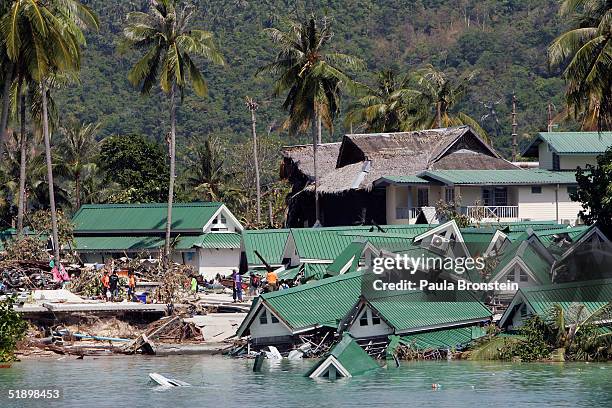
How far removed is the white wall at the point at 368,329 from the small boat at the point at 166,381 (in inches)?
279

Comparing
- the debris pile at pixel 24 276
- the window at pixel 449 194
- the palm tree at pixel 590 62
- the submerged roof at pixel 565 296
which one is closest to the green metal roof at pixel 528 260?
the submerged roof at pixel 565 296

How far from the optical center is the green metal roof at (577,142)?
68500mm

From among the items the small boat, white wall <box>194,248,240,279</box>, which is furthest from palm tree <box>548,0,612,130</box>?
white wall <box>194,248,240,279</box>

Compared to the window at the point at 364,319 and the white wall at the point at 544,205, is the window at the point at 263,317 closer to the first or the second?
the window at the point at 364,319

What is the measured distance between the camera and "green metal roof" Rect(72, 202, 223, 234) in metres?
71.2

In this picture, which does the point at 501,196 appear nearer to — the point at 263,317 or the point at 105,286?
the point at 105,286

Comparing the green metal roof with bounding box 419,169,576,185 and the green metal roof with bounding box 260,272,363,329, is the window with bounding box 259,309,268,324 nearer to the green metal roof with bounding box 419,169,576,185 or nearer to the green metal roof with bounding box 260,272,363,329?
the green metal roof with bounding box 260,272,363,329

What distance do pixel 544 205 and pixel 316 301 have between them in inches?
1018

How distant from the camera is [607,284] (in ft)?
144

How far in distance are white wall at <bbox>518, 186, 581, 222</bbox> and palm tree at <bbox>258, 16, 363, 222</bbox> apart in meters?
10.7

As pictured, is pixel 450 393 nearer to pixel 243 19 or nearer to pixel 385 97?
pixel 385 97

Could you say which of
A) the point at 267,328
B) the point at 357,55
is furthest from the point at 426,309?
the point at 357,55

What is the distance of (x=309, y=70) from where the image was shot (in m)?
68.6

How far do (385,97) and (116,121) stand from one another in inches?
2549
